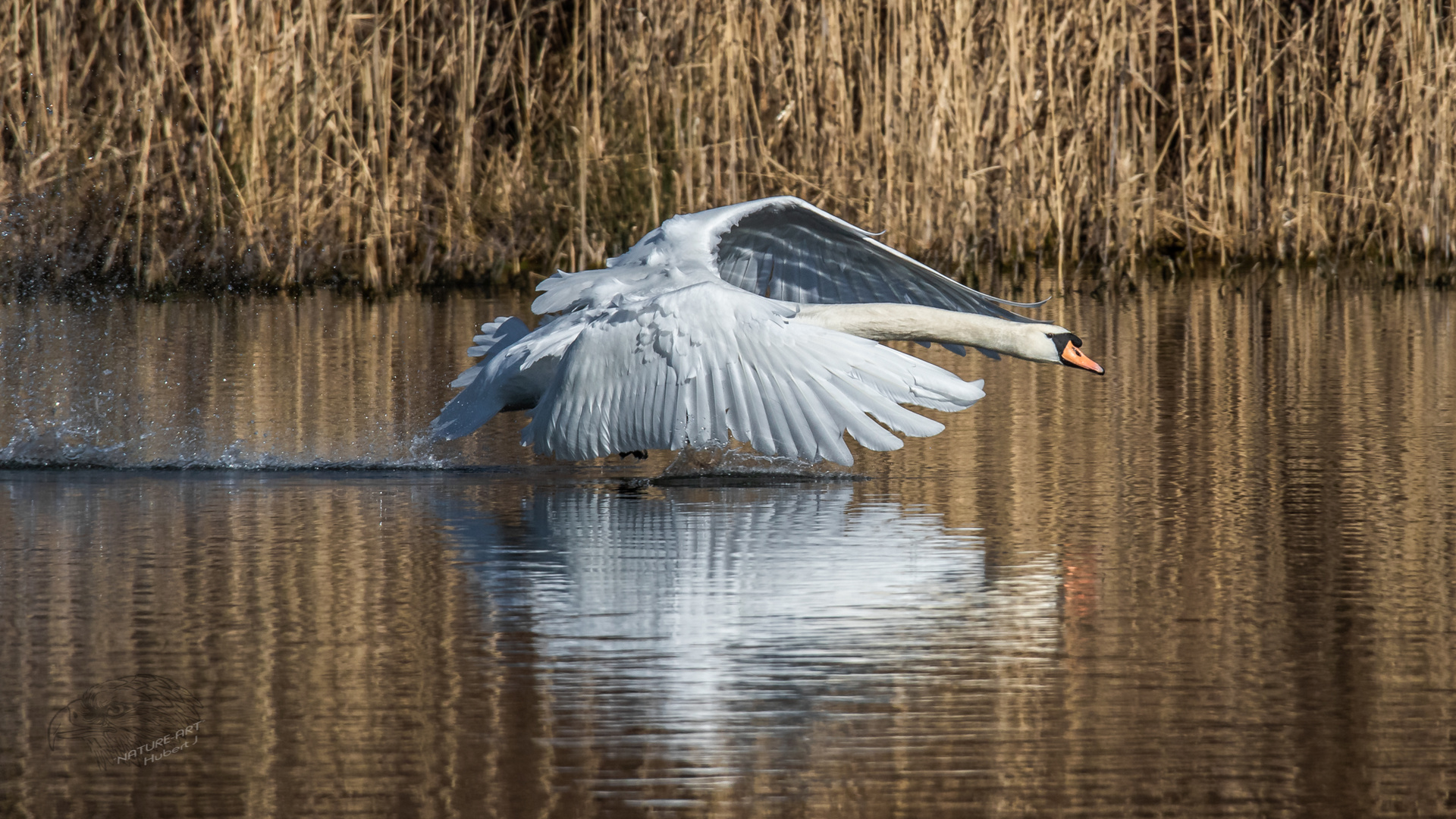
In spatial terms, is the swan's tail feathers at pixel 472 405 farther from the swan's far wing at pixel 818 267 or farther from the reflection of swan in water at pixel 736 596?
the swan's far wing at pixel 818 267

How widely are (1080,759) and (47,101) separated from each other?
10604 mm

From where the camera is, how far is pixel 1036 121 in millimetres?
13344

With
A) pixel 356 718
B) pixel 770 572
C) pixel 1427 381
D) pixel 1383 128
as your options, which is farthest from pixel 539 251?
pixel 356 718

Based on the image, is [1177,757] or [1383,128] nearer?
[1177,757]

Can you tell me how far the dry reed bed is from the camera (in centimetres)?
1219

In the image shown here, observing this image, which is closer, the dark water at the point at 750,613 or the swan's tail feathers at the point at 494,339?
the dark water at the point at 750,613

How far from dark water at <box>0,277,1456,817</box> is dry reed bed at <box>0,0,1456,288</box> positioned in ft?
15.5

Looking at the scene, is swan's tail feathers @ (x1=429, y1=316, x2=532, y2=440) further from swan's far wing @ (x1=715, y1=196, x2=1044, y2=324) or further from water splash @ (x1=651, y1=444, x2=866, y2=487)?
swan's far wing @ (x1=715, y1=196, x2=1044, y2=324)

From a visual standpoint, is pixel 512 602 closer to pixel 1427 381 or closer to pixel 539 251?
pixel 1427 381

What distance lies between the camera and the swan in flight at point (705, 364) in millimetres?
5316

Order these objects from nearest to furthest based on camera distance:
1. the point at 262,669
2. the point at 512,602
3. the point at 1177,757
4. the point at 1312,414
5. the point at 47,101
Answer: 1. the point at 1177,757
2. the point at 262,669
3. the point at 512,602
4. the point at 1312,414
5. the point at 47,101

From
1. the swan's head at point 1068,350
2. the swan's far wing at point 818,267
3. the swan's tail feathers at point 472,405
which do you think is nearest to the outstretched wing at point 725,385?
the swan's tail feathers at point 472,405

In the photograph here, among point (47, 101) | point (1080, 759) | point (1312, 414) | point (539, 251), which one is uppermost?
point (47, 101)

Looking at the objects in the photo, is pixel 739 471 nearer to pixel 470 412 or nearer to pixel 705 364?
pixel 705 364
